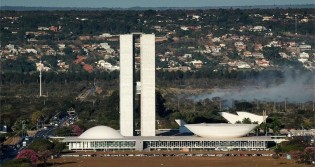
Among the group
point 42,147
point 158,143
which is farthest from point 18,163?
point 158,143

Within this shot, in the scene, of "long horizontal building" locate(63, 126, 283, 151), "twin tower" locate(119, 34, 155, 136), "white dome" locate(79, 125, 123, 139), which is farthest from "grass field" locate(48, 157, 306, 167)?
"twin tower" locate(119, 34, 155, 136)

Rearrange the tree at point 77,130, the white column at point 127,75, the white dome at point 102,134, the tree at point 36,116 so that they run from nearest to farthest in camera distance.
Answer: the white dome at point 102,134
the white column at point 127,75
the tree at point 77,130
the tree at point 36,116

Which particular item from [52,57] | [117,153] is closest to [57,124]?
[117,153]

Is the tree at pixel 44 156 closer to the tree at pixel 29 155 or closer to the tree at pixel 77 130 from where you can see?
the tree at pixel 29 155

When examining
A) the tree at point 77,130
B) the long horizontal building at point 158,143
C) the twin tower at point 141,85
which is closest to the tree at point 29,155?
the long horizontal building at point 158,143

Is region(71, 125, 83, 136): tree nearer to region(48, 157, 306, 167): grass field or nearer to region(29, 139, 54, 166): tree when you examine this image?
region(29, 139, 54, 166): tree

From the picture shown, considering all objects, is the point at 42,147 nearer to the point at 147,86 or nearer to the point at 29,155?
the point at 29,155
